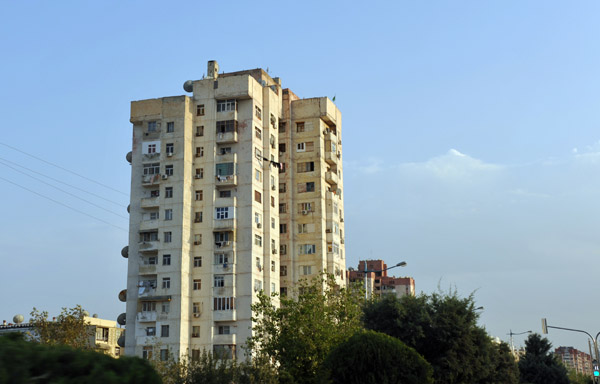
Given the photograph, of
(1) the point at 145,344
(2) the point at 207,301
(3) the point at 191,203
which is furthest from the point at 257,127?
(1) the point at 145,344

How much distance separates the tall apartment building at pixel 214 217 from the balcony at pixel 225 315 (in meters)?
0.10

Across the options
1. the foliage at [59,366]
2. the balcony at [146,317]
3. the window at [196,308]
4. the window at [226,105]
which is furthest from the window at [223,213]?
the foliage at [59,366]

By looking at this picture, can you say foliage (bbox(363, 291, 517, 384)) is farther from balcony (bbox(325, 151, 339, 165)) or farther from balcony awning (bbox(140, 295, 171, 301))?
balcony (bbox(325, 151, 339, 165))

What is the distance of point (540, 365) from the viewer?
3014 inches

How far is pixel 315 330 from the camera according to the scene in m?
46.9

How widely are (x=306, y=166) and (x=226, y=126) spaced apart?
41.0ft

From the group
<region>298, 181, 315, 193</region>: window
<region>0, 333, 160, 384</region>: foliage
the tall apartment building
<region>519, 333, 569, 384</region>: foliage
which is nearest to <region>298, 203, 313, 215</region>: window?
the tall apartment building

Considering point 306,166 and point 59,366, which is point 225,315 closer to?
point 306,166

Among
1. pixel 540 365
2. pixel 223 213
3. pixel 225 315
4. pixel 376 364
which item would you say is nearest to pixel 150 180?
pixel 223 213

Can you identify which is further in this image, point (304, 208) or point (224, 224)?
point (304, 208)

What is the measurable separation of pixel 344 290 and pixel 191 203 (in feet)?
105

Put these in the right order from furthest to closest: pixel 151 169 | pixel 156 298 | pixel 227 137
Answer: pixel 151 169
pixel 227 137
pixel 156 298

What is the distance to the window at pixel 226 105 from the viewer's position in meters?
81.2

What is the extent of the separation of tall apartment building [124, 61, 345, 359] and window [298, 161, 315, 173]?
5.3 inches
